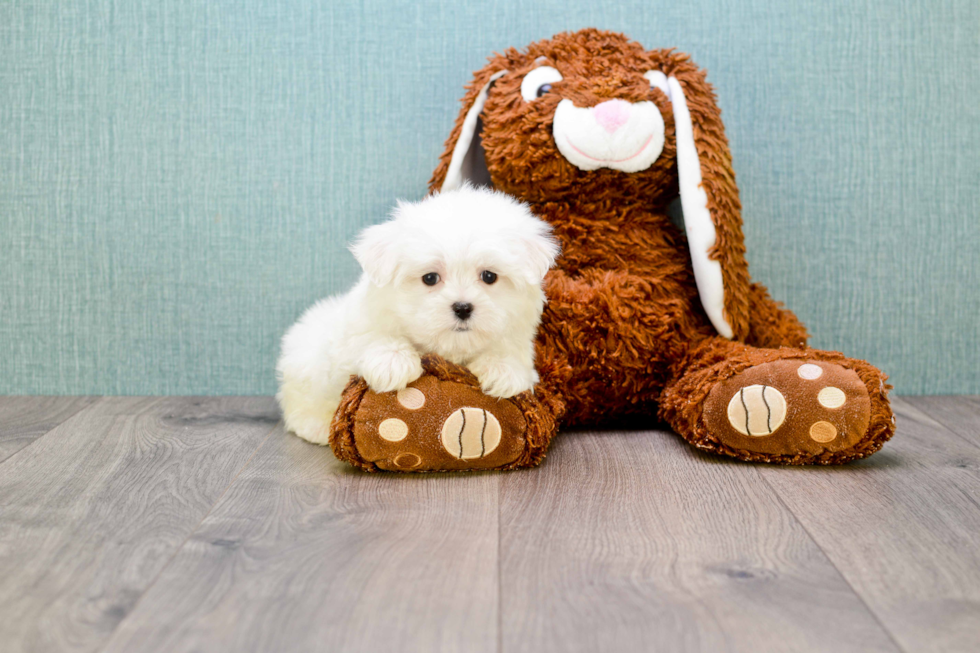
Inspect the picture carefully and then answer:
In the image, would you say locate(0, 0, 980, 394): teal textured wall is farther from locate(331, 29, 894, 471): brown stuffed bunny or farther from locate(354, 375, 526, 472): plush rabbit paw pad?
locate(354, 375, 526, 472): plush rabbit paw pad

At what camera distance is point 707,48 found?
162cm

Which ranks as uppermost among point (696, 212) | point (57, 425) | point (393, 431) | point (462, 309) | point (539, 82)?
point (539, 82)

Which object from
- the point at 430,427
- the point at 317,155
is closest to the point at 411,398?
the point at 430,427

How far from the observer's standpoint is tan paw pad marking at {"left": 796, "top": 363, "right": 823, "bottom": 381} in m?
1.20

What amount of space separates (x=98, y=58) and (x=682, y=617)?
1527mm

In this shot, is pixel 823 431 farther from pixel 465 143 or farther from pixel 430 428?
pixel 465 143

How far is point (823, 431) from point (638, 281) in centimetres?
39

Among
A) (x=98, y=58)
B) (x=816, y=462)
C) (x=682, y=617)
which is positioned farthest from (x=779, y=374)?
(x=98, y=58)

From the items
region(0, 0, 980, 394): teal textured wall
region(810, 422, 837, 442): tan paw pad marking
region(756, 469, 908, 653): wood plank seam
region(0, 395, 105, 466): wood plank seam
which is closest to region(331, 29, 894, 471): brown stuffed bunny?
region(810, 422, 837, 442): tan paw pad marking

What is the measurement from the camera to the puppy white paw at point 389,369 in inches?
44.5

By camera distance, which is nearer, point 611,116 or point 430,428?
point 430,428

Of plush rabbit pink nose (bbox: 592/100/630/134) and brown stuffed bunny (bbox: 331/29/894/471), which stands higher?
plush rabbit pink nose (bbox: 592/100/630/134)

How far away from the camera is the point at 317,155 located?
1634 mm

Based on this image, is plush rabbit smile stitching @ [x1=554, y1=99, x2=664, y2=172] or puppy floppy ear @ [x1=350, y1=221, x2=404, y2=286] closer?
puppy floppy ear @ [x1=350, y1=221, x2=404, y2=286]
